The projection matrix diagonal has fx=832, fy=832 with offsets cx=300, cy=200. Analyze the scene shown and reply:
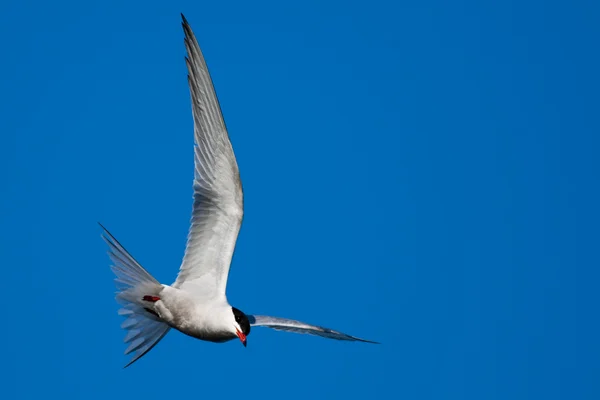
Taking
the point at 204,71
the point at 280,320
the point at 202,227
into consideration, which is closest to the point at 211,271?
the point at 202,227

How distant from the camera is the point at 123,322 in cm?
816

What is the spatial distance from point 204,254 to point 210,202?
496 millimetres

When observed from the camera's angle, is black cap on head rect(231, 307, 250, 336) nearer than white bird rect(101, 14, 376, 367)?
Yes

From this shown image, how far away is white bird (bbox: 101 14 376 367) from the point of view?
24.5 feet

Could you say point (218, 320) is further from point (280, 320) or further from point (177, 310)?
point (280, 320)

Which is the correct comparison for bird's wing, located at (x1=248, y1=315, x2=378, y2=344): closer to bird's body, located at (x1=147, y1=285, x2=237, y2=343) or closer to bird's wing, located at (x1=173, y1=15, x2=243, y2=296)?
bird's body, located at (x1=147, y1=285, x2=237, y2=343)

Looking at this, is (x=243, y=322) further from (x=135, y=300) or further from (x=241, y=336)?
(x=135, y=300)

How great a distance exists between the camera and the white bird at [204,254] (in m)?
7.46

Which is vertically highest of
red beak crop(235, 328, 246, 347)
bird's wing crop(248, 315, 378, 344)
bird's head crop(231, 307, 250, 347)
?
bird's wing crop(248, 315, 378, 344)

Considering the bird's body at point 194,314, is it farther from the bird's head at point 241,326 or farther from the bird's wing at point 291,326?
the bird's wing at point 291,326

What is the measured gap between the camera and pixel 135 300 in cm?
793

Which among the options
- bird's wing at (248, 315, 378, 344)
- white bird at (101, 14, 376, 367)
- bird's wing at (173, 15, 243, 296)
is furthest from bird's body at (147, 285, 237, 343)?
bird's wing at (248, 315, 378, 344)

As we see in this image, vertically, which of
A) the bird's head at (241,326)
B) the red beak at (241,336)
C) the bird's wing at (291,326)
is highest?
the bird's wing at (291,326)

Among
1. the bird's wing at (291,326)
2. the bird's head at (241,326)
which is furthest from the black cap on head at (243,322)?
the bird's wing at (291,326)
